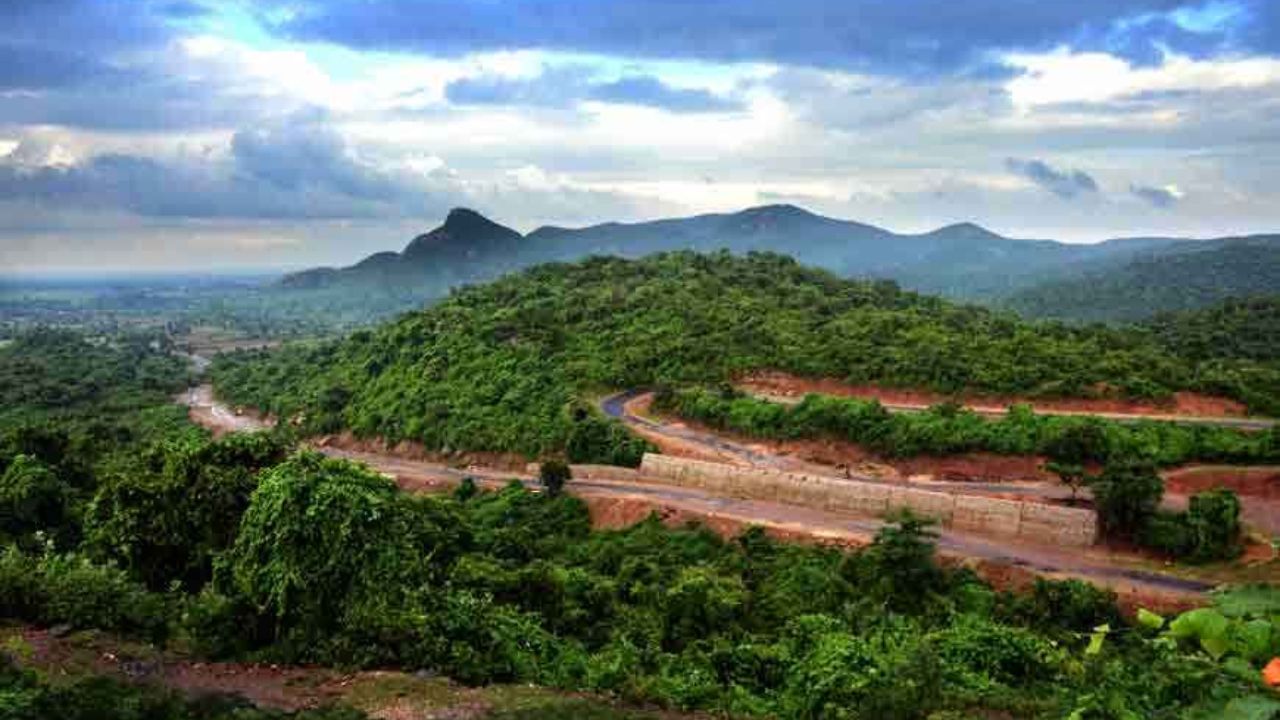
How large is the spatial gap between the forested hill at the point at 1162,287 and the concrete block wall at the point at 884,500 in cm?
8238

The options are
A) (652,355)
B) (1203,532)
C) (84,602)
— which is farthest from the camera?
(652,355)

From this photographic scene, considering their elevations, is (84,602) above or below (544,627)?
above

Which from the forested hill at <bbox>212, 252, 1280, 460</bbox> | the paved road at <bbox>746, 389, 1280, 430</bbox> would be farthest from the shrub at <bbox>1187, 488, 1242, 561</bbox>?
the forested hill at <bbox>212, 252, 1280, 460</bbox>

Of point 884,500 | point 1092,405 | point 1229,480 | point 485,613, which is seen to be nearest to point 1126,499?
point 884,500

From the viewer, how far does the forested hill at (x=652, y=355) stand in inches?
1539

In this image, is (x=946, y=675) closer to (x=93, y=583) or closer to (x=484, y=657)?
(x=484, y=657)

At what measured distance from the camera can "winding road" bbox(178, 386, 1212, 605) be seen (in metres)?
21.9

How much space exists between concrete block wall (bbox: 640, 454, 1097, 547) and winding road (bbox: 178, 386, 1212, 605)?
0.39 m

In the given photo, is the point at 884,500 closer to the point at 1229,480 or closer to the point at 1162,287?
the point at 1229,480

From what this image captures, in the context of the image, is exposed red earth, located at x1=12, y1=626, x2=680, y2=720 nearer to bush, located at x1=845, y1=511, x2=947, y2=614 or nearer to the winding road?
bush, located at x1=845, y1=511, x2=947, y2=614

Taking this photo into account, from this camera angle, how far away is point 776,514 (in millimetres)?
28031

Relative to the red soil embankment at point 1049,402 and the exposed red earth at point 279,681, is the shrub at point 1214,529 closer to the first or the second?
the red soil embankment at point 1049,402

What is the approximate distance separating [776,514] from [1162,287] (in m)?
105

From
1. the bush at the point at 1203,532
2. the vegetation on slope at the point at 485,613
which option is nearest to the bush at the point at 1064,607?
the vegetation on slope at the point at 485,613
